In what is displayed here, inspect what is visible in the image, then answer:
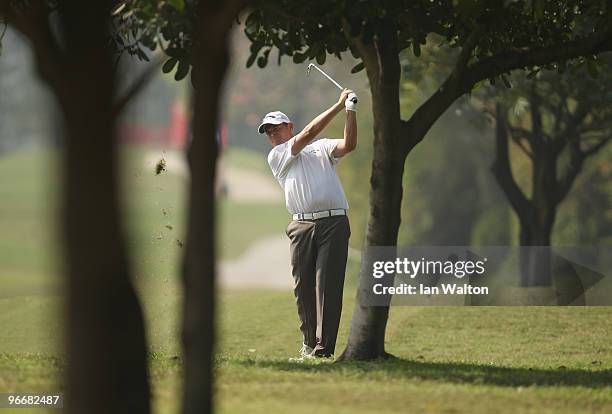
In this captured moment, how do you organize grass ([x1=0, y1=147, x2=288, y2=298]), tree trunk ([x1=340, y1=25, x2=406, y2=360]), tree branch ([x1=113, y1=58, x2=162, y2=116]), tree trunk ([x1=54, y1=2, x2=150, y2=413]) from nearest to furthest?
tree trunk ([x1=54, y1=2, x2=150, y2=413]) → tree branch ([x1=113, y1=58, x2=162, y2=116]) → tree trunk ([x1=340, y1=25, x2=406, y2=360]) → grass ([x1=0, y1=147, x2=288, y2=298])

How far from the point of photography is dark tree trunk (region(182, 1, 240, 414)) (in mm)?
7512

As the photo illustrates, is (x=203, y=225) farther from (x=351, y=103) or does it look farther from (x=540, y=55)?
(x=540, y=55)

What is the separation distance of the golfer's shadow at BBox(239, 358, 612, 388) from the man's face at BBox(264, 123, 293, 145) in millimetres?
2135

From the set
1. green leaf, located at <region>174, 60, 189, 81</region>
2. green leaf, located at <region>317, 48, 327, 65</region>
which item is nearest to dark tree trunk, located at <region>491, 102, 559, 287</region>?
green leaf, located at <region>317, 48, 327, 65</region>

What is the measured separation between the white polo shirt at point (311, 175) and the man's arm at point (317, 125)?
0.10 meters

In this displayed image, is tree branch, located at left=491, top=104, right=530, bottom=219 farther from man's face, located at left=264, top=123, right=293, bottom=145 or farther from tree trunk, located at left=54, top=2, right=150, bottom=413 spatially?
tree trunk, located at left=54, top=2, right=150, bottom=413

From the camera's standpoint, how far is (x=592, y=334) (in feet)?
55.9

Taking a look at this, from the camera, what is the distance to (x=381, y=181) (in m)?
12.8

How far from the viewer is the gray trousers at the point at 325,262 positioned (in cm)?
1309

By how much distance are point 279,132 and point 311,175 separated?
1.88 feet

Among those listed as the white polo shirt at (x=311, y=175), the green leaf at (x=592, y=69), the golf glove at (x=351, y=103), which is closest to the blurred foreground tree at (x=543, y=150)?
the green leaf at (x=592, y=69)

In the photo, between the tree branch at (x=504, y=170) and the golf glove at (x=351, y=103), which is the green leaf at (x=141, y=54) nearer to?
the golf glove at (x=351, y=103)

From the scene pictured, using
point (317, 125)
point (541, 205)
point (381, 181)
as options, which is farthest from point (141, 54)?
point (541, 205)

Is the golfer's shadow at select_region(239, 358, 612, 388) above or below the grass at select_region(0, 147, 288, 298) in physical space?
below
